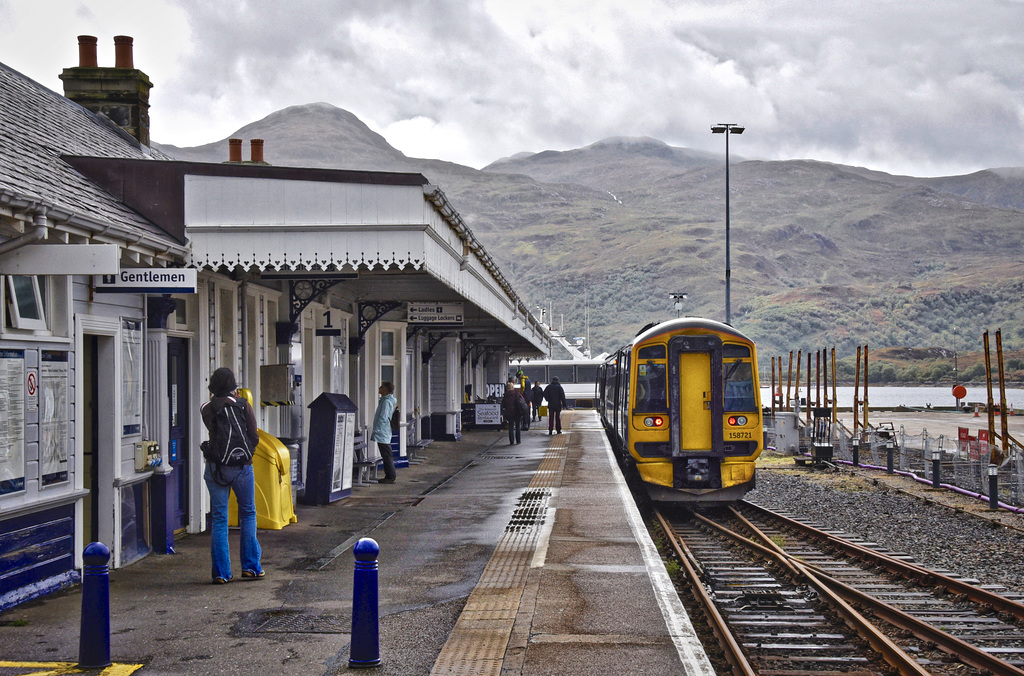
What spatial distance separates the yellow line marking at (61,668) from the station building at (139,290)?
4.53 ft

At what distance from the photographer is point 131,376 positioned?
357 inches

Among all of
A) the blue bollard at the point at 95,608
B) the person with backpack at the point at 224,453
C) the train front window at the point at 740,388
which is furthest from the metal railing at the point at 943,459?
the blue bollard at the point at 95,608

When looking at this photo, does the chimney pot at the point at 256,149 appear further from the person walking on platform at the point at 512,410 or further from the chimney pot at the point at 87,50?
the person walking on platform at the point at 512,410

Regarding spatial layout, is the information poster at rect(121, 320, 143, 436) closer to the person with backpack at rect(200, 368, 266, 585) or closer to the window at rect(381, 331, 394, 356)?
the person with backpack at rect(200, 368, 266, 585)

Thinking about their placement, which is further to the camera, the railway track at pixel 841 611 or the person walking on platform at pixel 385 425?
the person walking on platform at pixel 385 425

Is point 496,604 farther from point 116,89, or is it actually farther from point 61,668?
point 116,89

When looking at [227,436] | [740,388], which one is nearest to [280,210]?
[227,436]

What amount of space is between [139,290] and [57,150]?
8.66 feet

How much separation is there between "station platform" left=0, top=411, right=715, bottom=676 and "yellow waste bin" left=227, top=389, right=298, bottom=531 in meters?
0.24

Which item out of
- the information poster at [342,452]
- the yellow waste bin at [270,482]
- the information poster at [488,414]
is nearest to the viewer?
the yellow waste bin at [270,482]

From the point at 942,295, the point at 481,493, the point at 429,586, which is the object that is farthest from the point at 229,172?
the point at 942,295

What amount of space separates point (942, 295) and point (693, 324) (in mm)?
177742

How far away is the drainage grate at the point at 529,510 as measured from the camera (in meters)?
11.5

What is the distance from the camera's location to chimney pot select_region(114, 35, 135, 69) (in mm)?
13977
